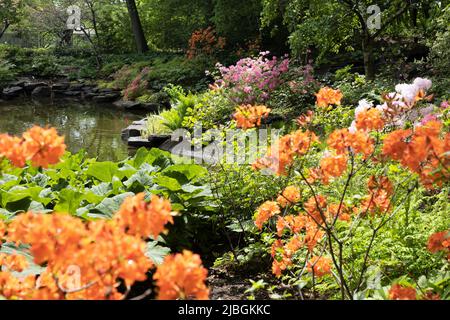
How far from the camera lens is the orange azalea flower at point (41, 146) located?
1.30 meters

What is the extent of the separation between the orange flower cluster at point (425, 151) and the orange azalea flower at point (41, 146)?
3.44 feet

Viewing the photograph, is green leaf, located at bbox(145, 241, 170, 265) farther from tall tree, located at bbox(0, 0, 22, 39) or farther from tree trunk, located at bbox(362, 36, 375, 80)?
tall tree, located at bbox(0, 0, 22, 39)

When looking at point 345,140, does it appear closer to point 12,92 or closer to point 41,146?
point 41,146

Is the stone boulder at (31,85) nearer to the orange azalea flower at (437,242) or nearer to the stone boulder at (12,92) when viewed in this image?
the stone boulder at (12,92)

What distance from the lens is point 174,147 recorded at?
24.3ft

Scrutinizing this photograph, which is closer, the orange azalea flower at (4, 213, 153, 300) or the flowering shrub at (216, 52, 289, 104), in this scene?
the orange azalea flower at (4, 213, 153, 300)

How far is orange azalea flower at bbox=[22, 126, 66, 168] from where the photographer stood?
1299mm

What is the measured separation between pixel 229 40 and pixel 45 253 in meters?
15.1

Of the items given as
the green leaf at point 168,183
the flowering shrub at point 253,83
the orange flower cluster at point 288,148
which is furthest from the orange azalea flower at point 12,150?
the flowering shrub at point 253,83

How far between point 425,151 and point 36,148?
112cm

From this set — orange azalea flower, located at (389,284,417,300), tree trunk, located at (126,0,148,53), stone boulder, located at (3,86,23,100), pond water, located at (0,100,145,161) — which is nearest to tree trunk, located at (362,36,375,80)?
pond water, located at (0,100,145,161)

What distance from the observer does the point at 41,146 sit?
1307 millimetres

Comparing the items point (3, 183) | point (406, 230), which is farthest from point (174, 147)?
point (406, 230)

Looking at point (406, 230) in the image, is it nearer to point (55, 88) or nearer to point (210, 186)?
point (210, 186)
